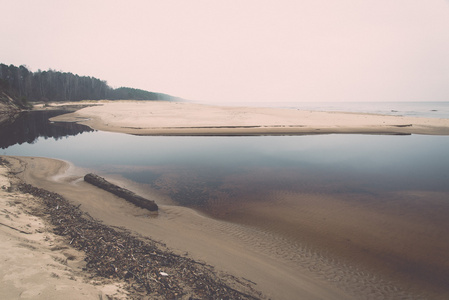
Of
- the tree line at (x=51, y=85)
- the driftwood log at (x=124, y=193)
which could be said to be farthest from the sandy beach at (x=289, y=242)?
the tree line at (x=51, y=85)

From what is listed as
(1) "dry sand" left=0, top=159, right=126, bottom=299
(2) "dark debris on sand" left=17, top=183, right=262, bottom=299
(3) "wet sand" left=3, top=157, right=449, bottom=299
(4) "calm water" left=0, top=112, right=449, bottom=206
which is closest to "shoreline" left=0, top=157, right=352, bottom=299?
(3) "wet sand" left=3, top=157, right=449, bottom=299

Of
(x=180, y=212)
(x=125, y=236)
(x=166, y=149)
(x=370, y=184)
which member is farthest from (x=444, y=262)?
(x=166, y=149)

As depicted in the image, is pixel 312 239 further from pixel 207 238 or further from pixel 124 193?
pixel 124 193

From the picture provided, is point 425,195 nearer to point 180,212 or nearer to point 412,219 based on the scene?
point 412,219

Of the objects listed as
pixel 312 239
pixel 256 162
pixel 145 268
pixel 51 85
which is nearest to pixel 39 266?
pixel 145 268

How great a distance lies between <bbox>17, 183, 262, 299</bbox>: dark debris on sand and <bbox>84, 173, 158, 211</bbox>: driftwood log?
6.66 feet

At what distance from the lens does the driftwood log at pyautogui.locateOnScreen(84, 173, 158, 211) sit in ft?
27.3

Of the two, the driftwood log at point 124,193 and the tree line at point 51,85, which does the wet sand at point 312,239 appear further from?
the tree line at point 51,85

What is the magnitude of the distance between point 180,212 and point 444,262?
26.9ft

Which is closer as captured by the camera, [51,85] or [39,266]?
[39,266]

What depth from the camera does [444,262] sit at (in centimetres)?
586

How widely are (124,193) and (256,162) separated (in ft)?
30.6

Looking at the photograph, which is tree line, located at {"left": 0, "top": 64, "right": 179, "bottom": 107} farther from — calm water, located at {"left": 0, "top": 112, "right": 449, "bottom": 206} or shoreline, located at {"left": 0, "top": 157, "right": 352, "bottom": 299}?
shoreline, located at {"left": 0, "top": 157, "right": 352, "bottom": 299}

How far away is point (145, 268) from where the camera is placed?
446 cm
